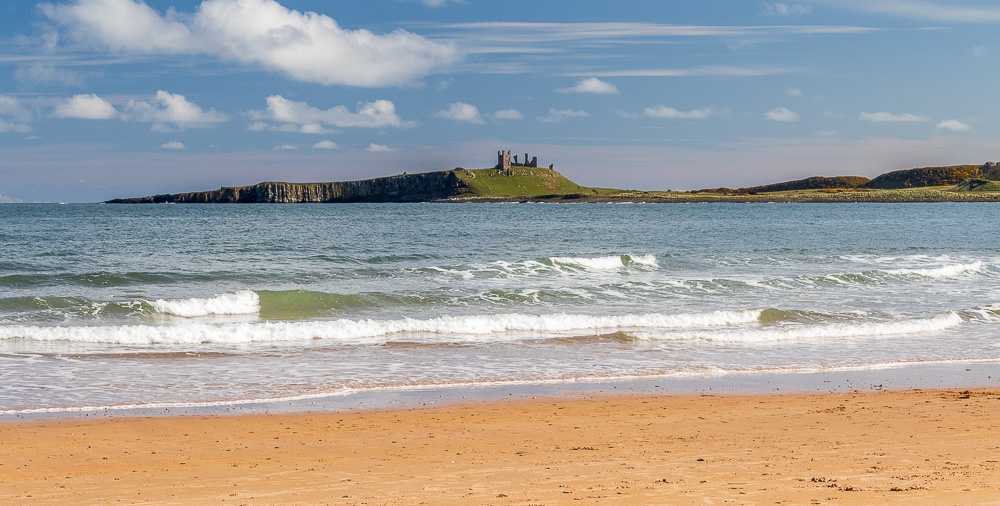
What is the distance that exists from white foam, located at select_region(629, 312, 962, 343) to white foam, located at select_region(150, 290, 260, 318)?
10789 millimetres

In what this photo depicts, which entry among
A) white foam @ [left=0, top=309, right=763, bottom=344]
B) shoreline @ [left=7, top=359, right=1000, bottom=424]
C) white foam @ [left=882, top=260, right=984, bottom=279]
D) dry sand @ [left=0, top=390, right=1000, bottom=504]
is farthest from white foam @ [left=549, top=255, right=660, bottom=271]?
dry sand @ [left=0, top=390, right=1000, bottom=504]

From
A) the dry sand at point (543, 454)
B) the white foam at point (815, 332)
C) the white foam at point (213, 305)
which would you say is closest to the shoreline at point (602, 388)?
the dry sand at point (543, 454)

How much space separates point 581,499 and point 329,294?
17.8m

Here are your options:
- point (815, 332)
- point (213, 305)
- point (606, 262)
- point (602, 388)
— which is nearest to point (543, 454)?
point (602, 388)

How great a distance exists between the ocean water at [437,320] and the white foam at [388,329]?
0.05 meters

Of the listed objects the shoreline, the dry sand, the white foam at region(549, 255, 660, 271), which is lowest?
the shoreline

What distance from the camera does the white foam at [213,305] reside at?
68.1ft

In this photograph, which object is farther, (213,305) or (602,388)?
(213,305)

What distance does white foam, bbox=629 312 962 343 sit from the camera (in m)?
17.3

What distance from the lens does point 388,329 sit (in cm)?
1792

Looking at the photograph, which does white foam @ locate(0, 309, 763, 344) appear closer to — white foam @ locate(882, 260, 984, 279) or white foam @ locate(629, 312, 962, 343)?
white foam @ locate(629, 312, 962, 343)

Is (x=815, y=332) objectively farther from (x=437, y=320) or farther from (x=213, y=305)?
(x=213, y=305)

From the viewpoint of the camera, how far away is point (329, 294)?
23.3 metres

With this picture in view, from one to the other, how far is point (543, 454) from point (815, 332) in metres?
11.6
